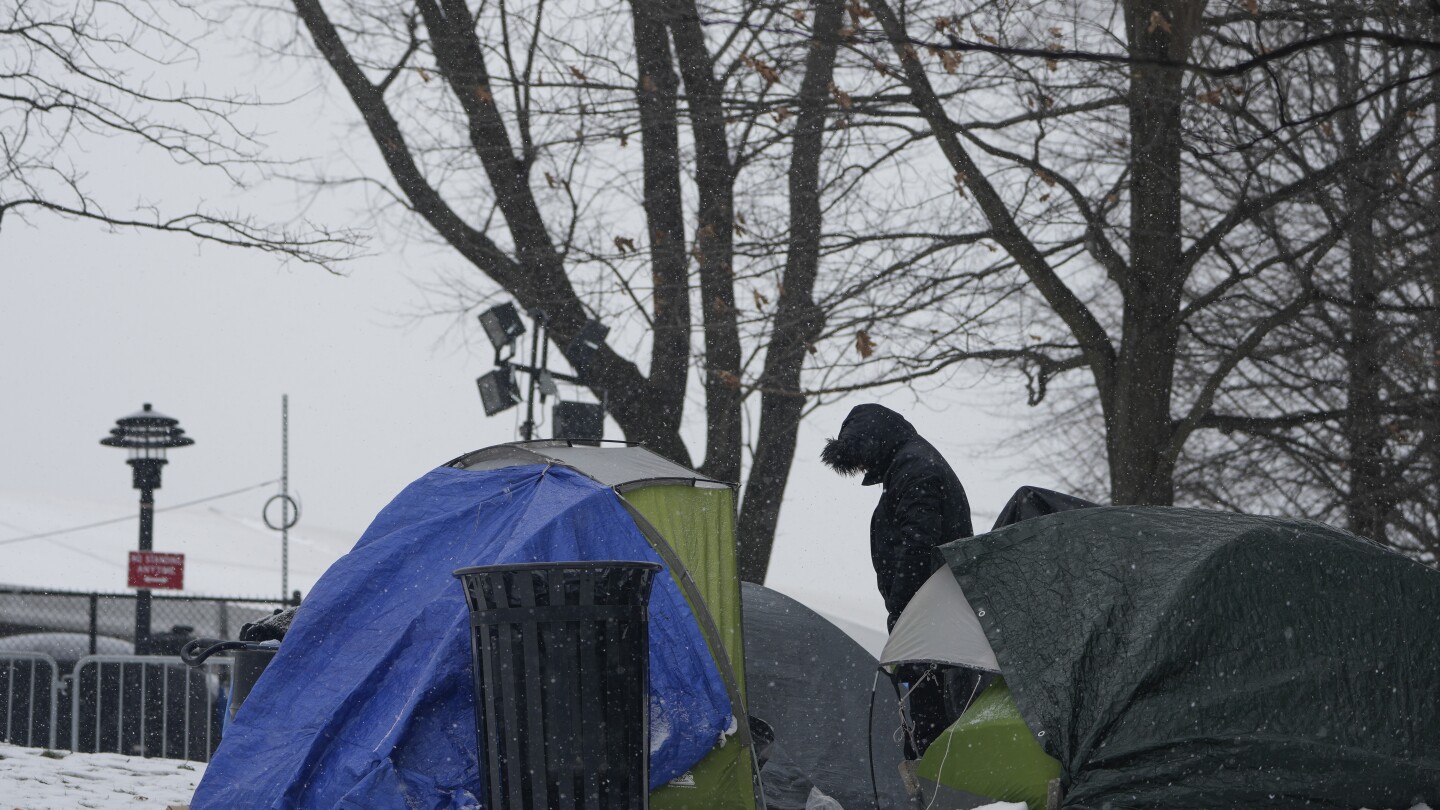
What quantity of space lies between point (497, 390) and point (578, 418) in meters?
0.84

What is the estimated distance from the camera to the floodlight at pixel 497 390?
11.9 metres

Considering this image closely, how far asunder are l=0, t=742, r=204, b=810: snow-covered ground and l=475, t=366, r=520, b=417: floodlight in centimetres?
381

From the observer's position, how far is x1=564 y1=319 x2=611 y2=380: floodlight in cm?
1172

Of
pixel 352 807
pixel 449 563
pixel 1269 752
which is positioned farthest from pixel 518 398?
pixel 1269 752

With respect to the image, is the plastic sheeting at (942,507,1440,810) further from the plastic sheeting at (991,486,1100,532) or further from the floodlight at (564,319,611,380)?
the floodlight at (564,319,611,380)

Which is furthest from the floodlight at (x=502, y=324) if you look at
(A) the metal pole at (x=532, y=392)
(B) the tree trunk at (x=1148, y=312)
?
(B) the tree trunk at (x=1148, y=312)

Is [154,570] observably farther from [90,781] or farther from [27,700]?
[90,781]

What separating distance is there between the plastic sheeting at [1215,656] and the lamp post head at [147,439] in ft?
39.0

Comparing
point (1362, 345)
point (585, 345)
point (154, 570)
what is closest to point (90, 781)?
point (585, 345)

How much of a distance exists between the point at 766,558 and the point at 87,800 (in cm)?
703

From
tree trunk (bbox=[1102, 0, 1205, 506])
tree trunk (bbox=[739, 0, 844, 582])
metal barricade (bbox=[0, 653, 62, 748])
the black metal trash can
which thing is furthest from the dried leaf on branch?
metal barricade (bbox=[0, 653, 62, 748])

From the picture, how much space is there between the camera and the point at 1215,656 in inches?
212

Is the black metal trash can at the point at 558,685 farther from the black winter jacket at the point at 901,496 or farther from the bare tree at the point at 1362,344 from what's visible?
the bare tree at the point at 1362,344

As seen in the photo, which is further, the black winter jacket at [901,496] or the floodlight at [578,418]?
the floodlight at [578,418]
